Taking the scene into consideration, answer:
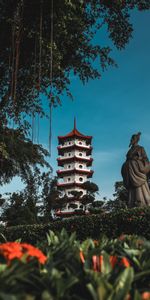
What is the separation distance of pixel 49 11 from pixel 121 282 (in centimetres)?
1019

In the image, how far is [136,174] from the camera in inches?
494

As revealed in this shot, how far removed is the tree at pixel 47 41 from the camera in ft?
35.4

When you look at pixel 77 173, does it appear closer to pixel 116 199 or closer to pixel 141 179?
pixel 116 199

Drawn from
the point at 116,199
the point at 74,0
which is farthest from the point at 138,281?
the point at 116,199

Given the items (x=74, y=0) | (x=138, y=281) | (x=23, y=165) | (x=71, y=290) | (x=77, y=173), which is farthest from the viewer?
(x=77, y=173)

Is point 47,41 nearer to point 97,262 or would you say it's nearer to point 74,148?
point 97,262

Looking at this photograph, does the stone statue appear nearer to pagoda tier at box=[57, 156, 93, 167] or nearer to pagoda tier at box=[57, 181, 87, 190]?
pagoda tier at box=[57, 181, 87, 190]

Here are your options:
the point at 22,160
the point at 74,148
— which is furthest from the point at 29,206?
the point at 74,148

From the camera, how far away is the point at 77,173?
62.0m

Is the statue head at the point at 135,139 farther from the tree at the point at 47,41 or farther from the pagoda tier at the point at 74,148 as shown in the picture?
the pagoda tier at the point at 74,148

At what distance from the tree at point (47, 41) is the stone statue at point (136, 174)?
3.26 meters

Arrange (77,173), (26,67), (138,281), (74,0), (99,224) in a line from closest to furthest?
1. (138,281)
2. (99,224)
3. (74,0)
4. (26,67)
5. (77,173)

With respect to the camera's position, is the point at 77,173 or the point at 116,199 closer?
the point at 116,199

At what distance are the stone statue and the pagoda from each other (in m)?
47.2
